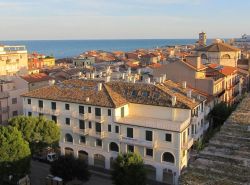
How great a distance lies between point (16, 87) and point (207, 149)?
48.5m

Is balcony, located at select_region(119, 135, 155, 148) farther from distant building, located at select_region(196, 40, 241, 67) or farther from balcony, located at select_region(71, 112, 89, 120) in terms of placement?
distant building, located at select_region(196, 40, 241, 67)

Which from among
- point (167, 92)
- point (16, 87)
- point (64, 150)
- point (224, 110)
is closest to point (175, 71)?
point (224, 110)

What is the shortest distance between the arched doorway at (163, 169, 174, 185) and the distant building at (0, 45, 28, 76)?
49846 mm

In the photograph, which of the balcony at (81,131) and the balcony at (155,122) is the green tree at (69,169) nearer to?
the balcony at (81,131)

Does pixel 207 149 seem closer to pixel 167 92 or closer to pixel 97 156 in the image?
pixel 167 92

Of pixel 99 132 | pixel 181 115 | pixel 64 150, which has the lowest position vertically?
pixel 64 150

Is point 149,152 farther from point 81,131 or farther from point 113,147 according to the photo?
point 81,131

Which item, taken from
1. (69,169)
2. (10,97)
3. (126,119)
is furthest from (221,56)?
(69,169)

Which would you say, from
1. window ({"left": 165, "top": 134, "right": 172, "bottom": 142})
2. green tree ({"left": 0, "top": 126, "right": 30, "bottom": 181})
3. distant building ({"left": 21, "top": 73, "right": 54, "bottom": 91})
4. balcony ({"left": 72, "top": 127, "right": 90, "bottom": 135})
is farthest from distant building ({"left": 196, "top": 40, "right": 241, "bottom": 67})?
green tree ({"left": 0, "top": 126, "right": 30, "bottom": 181})

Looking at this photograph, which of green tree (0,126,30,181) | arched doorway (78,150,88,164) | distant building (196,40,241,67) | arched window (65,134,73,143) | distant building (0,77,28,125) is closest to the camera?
green tree (0,126,30,181)

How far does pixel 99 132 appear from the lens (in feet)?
131

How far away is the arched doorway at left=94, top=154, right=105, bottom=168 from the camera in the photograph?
41.2 metres

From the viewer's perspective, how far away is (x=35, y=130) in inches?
1431

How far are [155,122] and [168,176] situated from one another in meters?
6.03
